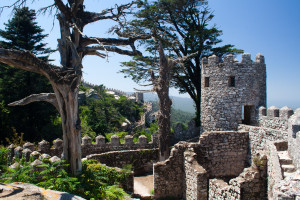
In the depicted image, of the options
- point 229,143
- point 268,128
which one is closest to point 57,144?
point 229,143

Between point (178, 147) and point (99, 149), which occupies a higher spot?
point (178, 147)

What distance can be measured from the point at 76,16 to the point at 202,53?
11.4 metres

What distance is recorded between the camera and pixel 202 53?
16.3 metres

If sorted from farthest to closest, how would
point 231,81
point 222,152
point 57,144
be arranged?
point 57,144, point 231,81, point 222,152

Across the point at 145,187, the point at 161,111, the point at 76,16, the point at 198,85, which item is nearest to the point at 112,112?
the point at 198,85

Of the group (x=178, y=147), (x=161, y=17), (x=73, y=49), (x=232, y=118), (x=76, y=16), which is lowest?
(x=178, y=147)

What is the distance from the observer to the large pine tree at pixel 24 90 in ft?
57.4

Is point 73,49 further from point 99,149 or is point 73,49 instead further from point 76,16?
→ point 99,149

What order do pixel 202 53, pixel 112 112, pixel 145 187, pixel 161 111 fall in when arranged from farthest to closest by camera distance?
1. pixel 112 112
2. pixel 202 53
3. pixel 161 111
4. pixel 145 187

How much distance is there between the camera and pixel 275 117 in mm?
10336

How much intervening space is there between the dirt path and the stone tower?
4108 millimetres

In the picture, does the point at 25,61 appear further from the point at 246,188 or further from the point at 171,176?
the point at 171,176

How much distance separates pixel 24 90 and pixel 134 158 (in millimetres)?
10508

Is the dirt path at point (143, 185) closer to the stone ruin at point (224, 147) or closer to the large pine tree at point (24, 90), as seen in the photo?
the stone ruin at point (224, 147)
